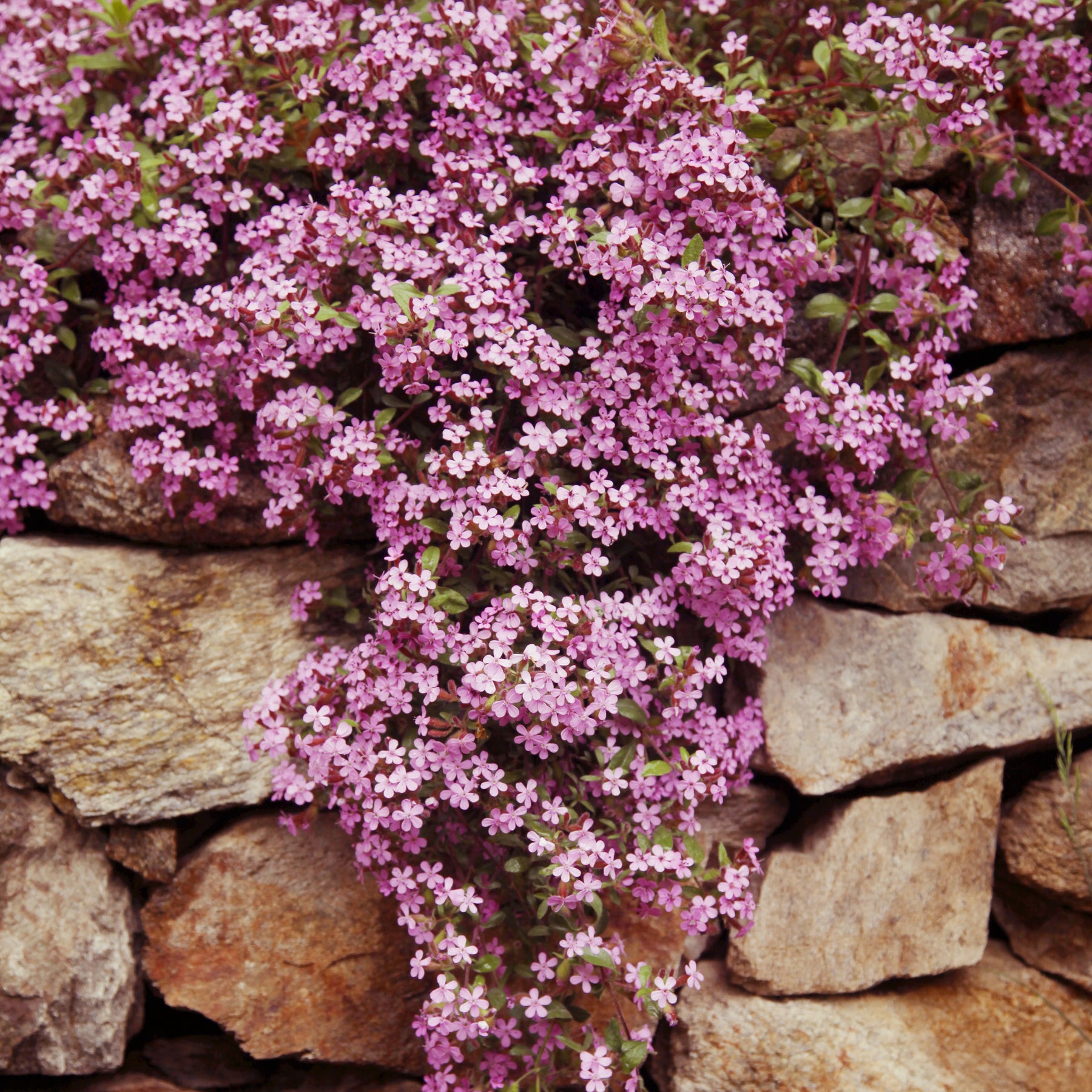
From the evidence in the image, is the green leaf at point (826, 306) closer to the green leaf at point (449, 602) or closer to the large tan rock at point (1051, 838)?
the green leaf at point (449, 602)

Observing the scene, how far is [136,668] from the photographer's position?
3062 mm

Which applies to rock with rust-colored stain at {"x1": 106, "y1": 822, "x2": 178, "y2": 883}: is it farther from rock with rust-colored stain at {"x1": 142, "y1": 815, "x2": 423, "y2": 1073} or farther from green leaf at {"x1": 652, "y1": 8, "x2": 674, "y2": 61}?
green leaf at {"x1": 652, "y1": 8, "x2": 674, "y2": 61}

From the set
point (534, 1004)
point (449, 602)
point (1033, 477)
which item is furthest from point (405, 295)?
point (1033, 477)

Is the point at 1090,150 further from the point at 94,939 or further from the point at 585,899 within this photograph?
the point at 94,939

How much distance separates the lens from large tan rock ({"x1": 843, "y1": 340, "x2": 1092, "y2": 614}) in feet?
11.1

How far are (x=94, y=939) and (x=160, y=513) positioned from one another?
1344 mm

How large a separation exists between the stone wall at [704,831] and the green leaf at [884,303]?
0.45 meters

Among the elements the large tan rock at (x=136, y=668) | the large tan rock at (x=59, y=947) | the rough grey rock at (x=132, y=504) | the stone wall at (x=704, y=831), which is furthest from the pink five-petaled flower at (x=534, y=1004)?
the rough grey rock at (x=132, y=504)

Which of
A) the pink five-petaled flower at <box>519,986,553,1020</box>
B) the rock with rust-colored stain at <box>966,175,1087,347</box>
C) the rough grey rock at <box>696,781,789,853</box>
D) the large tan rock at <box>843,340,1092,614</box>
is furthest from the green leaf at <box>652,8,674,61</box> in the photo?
the pink five-petaled flower at <box>519,986,553,1020</box>

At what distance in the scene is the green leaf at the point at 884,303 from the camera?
3117 mm

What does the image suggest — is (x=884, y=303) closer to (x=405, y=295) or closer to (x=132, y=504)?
(x=405, y=295)

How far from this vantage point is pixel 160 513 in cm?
316

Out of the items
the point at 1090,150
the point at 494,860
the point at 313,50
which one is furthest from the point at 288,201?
the point at 1090,150

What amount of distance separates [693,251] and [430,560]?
1142 millimetres
